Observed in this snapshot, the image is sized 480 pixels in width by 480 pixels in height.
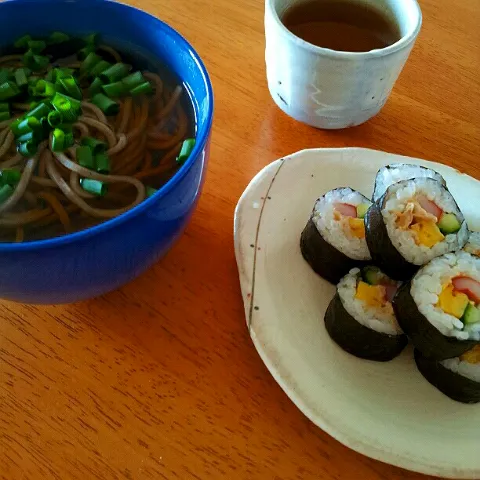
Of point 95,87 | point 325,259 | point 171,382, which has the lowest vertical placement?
point 171,382

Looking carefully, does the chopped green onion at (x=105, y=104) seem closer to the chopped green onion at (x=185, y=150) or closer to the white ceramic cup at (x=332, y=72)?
the chopped green onion at (x=185, y=150)

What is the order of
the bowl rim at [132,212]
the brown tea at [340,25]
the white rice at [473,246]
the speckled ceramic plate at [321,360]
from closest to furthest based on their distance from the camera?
the bowl rim at [132,212]
the speckled ceramic plate at [321,360]
the white rice at [473,246]
the brown tea at [340,25]

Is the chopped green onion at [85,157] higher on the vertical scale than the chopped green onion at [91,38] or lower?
lower

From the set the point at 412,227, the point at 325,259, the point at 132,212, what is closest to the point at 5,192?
the point at 132,212

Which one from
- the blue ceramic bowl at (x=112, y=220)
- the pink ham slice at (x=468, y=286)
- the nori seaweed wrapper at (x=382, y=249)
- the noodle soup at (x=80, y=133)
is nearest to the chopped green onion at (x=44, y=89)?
the noodle soup at (x=80, y=133)

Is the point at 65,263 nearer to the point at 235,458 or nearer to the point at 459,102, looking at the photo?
the point at 235,458

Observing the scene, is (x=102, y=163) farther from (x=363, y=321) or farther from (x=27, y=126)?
(x=363, y=321)

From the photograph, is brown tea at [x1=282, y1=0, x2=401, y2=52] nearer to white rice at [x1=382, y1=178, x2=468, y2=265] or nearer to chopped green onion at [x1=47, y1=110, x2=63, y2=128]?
white rice at [x1=382, y1=178, x2=468, y2=265]
